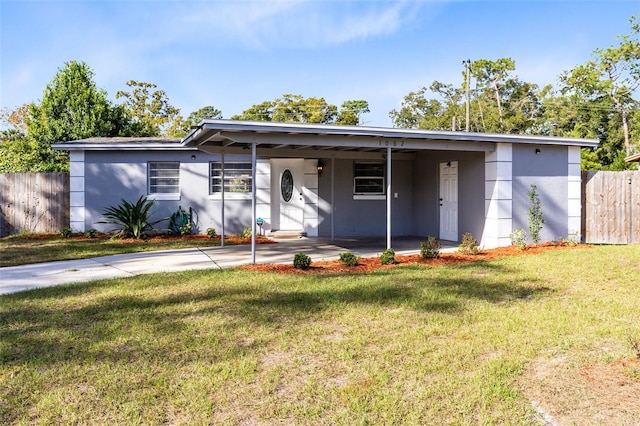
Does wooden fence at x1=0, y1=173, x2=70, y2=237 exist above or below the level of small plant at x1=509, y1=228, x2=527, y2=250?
above

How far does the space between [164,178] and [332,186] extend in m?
4.82

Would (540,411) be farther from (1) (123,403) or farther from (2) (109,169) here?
(2) (109,169)

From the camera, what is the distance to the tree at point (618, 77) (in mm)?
28250

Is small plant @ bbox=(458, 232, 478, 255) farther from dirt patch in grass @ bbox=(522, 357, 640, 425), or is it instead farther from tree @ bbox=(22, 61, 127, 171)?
tree @ bbox=(22, 61, 127, 171)

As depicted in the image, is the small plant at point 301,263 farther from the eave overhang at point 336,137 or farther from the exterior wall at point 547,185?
the exterior wall at point 547,185

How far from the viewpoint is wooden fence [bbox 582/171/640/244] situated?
36.4 ft

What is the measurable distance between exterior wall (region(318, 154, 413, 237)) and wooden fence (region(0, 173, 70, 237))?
7.37m

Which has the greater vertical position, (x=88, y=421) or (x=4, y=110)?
(x=4, y=110)

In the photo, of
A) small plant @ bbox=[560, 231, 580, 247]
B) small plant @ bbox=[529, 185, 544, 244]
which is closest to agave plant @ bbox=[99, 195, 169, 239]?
small plant @ bbox=[529, 185, 544, 244]

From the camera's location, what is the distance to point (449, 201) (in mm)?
12250

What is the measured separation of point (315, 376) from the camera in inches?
139

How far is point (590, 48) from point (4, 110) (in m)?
37.0

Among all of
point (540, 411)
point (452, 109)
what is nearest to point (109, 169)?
point (540, 411)

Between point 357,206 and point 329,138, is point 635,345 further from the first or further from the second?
point 357,206
